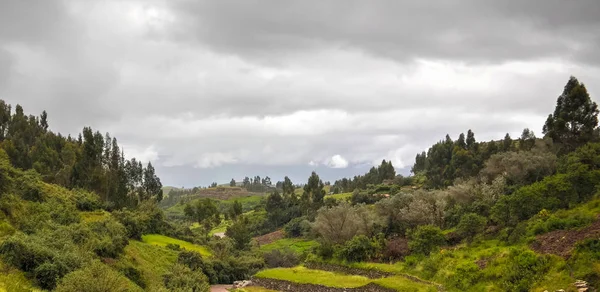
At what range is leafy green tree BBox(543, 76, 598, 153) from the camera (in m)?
82.8

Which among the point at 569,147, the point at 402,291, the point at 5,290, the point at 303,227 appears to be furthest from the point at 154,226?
the point at 569,147

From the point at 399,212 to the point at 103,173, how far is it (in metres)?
65.8

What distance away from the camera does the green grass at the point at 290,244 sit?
118 m

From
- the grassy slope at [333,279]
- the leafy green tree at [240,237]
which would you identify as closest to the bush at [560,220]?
the grassy slope at [333,279]

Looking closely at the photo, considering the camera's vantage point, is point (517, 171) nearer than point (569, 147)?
Yes

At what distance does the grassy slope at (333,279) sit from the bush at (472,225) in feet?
46.4

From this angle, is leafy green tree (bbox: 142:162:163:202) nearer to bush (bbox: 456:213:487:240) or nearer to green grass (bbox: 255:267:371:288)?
green grass (bbox: 255:267:371:288)

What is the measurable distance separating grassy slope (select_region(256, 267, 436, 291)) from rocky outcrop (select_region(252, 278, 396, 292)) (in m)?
0.94

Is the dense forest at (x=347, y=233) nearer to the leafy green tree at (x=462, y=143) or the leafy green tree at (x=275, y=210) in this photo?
the leafy green tree at (x=462, y=143)

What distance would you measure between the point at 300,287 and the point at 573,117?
2544 inches

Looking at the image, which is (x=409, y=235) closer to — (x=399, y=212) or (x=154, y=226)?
(x=399, y=212)

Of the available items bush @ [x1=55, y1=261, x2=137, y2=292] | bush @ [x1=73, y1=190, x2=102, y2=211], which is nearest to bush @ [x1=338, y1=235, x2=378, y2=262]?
bush @ [x1=73, y1=190, x2=102, y2=211]

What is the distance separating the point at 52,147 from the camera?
104750mm

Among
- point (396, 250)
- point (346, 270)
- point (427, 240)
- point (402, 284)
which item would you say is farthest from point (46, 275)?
point (396, 250)
